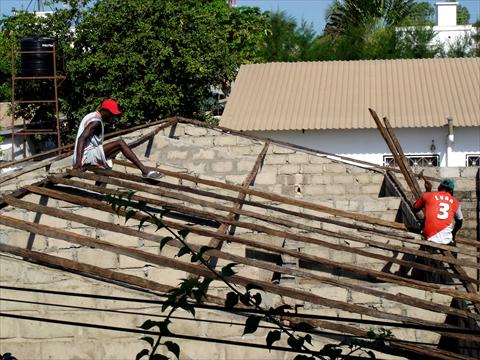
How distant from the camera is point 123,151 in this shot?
11.8 meters

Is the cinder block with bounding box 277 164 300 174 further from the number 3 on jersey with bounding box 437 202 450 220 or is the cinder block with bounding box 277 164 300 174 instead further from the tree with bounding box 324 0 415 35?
the tree with bounding box 324 0 415 35

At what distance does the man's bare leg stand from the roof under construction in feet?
0.47

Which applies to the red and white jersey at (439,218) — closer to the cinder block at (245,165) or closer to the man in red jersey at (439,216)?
the man in red jersey at (439,216)

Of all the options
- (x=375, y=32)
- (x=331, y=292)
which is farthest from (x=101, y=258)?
(x=375, y=32)

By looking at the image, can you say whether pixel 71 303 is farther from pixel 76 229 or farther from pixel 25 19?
pixel 25 19

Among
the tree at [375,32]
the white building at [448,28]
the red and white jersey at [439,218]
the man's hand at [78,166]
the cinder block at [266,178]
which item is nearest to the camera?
the man's hand at [78,166]

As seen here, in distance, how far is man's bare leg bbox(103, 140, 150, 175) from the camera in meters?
11.6

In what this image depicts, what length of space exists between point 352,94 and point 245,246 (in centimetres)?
1921

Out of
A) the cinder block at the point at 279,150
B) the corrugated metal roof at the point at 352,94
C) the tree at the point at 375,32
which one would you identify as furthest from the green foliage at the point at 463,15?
the cinder block at the point at 279,150

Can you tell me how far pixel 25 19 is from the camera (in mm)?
30891

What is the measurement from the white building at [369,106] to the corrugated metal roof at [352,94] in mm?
28

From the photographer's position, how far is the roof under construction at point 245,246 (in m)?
8.34

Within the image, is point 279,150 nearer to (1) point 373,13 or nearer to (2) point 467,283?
(2) point 467,283

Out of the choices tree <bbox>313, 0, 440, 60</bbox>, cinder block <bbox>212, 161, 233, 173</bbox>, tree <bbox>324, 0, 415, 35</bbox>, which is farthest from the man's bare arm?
tree <bbox>324, 0, 415, 35</bbox>
